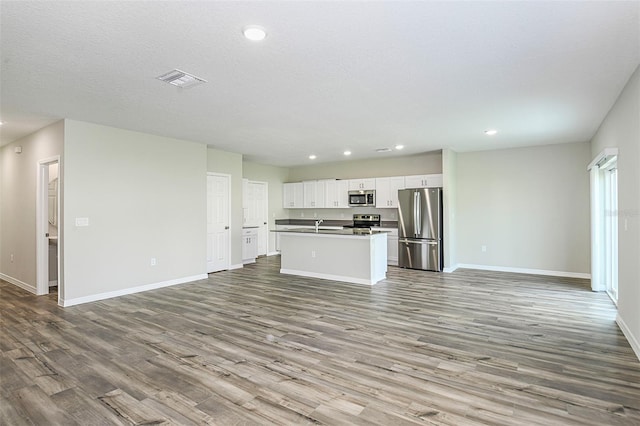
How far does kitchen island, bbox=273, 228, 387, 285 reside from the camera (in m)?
6.12

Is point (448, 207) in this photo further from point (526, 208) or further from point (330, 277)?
point (330, 277)

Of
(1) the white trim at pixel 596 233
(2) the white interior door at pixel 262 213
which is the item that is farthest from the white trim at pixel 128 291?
(1) the white trim at pixel 596 233

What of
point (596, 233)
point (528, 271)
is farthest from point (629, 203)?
point (528, 271)

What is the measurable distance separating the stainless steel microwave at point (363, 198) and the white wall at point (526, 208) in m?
1.99

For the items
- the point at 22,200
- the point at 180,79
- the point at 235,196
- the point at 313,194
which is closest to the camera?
the point at 180,79

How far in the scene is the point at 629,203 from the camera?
3484 mm

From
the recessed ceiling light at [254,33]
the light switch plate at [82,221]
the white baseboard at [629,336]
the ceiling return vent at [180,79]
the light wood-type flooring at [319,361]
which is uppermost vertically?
the ceiling return vent at [180,79]

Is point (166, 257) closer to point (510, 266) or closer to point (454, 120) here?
point (454, 120)

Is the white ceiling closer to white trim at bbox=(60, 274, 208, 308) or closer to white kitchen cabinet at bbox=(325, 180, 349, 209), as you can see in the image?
white trim at bbox=(60, 274, 208, 308)

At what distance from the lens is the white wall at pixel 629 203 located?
10.5 feet

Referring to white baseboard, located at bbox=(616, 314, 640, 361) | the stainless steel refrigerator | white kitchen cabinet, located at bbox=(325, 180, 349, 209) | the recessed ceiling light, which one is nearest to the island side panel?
the stainless steel refrigerator

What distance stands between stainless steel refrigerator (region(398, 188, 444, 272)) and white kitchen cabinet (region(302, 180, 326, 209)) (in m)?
2.49

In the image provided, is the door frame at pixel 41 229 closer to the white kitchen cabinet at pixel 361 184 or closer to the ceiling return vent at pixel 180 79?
the ceiling return vent at pixel 180 79

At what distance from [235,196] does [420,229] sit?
4.12 meters
